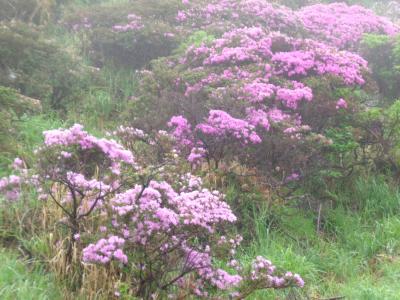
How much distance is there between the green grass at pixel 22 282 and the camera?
12.1 ft

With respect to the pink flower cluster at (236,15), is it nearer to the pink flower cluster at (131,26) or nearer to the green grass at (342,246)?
the pink flower cluster at (131,26)

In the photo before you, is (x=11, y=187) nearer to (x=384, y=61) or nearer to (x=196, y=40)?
(x=196, y=40)

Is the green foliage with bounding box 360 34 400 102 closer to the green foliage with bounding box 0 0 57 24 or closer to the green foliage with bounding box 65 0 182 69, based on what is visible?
the green foliage with bounding box 65 0 182 69

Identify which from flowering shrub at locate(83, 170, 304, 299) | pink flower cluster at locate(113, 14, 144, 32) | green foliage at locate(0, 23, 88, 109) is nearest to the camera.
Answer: flowering shrub at locate(83, 170, 304, 299)

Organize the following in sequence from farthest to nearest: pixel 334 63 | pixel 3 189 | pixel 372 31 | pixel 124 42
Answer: pixel 372 31 < pixel 124 42 < pixel 334 63 < pixel 3 189

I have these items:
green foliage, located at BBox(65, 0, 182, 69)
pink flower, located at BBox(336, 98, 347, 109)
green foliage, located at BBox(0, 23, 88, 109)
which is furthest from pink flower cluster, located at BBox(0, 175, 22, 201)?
green foliage, located at BBox(65, 0, 182, 69)

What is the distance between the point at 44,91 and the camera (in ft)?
25.1

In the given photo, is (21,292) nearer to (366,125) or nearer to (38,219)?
(38,219)

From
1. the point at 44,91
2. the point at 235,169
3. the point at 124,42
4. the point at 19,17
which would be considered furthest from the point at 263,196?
the point at 19,17

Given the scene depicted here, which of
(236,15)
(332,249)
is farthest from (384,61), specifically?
(332,249)

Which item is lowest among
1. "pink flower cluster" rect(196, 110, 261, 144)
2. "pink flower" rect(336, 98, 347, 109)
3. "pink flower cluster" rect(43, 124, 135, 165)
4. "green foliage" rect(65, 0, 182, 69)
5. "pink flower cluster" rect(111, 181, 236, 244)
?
"green foliage" rect(65, 0, 182, 69)

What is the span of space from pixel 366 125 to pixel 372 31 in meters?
7.85

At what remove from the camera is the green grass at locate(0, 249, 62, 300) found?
12.1 feet

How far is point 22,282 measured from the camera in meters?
3.88
